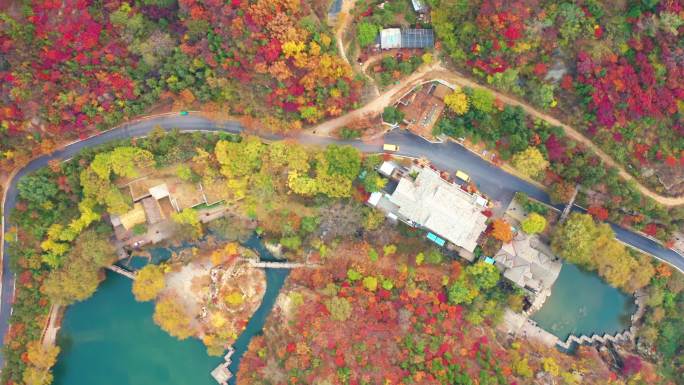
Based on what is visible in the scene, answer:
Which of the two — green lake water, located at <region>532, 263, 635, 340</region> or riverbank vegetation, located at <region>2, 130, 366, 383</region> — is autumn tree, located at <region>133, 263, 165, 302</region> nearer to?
riverbank vegetation, located at <region>2, 130, 366, 383</region>

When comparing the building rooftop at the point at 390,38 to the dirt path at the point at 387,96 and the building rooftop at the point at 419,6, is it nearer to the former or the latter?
the building rooftop at the point at 419,6

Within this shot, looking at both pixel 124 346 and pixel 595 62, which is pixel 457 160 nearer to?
pixel 595 62

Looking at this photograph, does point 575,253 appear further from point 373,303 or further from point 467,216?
point 373,303

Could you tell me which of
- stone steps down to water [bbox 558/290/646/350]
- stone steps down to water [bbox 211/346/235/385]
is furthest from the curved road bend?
stone steps down to water [bbox 211/346/235/385]

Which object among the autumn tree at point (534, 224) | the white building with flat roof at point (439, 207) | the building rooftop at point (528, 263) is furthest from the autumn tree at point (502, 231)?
the autumn tree at point (534, 224)

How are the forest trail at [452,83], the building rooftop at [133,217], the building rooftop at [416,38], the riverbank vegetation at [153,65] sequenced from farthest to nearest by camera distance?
the forest trail at [452,83] → the building rooftop at [416,38] → the building rooftop at [133,217] → the riverbank vegetation at [153,65]
